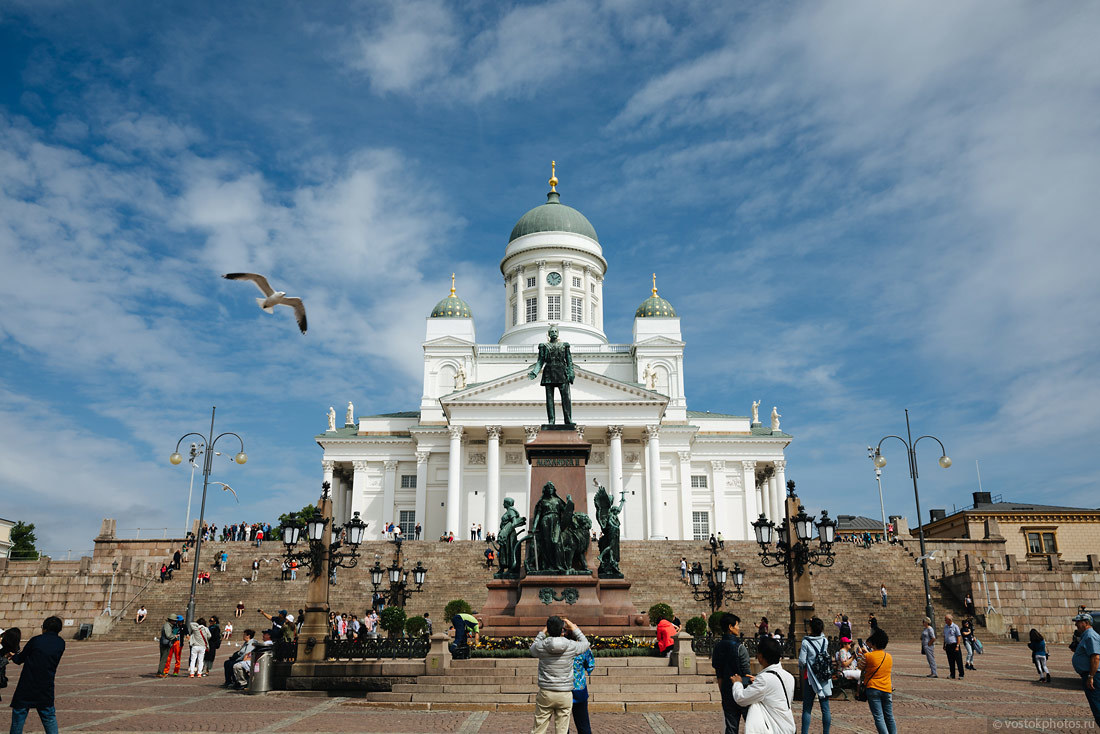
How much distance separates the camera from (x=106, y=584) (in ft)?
117

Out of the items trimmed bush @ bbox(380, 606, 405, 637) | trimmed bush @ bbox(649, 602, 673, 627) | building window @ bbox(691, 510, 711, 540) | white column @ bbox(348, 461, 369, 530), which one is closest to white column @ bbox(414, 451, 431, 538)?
white column @ bbox(348, 461, 369, 530)

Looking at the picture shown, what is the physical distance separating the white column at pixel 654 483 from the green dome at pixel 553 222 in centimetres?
2427

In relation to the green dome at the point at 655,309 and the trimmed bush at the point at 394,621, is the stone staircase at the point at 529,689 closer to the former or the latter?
the trimmed bush at the point at 394,621

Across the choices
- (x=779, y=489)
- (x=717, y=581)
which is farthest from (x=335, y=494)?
(x=717, y=581)

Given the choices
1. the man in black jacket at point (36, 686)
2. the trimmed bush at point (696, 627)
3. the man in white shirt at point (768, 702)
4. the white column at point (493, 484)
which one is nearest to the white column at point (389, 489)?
the white column at point (493, 484)

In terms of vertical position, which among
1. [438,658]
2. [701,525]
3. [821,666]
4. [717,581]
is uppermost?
[701,525]

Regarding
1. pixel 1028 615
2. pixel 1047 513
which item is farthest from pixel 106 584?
pixel 1047 513

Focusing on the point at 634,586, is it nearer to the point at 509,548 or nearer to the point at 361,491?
the point at 509,548

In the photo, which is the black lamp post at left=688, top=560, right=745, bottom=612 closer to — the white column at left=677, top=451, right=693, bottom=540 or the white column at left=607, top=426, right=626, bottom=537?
the white column at left=607, top=426, right=626, bottom=537

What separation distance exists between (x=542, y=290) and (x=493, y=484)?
72.3 feet

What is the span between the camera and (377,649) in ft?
53.2

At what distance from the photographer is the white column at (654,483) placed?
54438 millimetres

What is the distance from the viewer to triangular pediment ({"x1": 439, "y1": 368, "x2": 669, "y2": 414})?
5600cm

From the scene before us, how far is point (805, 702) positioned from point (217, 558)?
3833 cm
